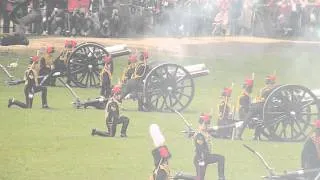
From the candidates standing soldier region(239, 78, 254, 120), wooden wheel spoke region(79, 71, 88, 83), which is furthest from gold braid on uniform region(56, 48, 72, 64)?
standing soldier region(239, 78, 254, 120)

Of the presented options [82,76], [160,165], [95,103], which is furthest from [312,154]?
[82,76]

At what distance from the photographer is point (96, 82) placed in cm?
2955

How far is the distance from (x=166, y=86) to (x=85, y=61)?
16.2 ft

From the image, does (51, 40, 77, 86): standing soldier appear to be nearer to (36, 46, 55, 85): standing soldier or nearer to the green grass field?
the green grass field

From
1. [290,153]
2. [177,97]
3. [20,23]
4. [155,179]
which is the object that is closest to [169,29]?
[20,23]

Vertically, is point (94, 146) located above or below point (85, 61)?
below

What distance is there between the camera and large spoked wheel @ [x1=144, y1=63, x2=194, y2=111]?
24.4 meters

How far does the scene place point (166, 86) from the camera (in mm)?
24453

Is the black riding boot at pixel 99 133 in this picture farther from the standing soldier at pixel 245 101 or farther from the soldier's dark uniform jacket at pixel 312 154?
the soldier's dark uniform jacket at pixel 312 154

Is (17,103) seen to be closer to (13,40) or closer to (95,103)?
(95,103)

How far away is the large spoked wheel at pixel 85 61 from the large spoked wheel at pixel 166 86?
4346mm

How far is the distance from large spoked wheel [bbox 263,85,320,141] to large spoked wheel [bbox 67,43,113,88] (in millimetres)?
8597

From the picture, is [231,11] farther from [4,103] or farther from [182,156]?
[182,156]

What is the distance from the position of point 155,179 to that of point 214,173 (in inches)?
140
